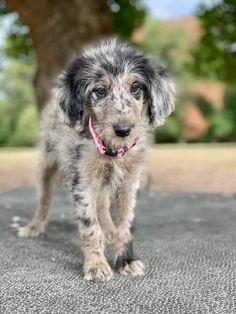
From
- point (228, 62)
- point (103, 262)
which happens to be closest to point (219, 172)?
point (228, 62)

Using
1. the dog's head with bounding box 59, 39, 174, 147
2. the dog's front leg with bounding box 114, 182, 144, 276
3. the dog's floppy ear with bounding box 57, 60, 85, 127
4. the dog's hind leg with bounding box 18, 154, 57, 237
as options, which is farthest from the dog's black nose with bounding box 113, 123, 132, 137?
the dog's hind leg with bounding box 18, 154, 57, 237

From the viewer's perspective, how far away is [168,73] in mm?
3682

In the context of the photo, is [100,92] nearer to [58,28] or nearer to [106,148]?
[106,148]

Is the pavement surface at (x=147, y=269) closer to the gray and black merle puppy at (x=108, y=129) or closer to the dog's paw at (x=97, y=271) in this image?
the dog's paw at (x=97, y=271)

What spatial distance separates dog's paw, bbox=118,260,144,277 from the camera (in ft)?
11.0

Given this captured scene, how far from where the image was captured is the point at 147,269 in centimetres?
346

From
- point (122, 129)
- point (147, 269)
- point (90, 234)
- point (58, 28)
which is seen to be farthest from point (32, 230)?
point (58, 28)

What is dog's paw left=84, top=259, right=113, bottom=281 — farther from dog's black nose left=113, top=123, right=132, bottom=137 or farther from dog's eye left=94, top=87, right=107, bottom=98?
dog's eye left=94, top=87, right=107, bottom=98

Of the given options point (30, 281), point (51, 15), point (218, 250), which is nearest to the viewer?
point (30, 281)

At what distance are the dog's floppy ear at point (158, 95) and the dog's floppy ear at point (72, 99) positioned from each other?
0.46 m

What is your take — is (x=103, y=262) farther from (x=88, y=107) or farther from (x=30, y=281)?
(x=88, y=107)

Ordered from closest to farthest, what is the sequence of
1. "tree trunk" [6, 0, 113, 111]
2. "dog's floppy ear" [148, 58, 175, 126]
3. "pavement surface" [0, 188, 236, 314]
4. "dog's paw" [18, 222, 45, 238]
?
"pavement surface" [0, 188, 236, 314]
"dog's floppy ear" [148, 58, 175, 126]
"dog's paw" [18, 222, 45, 238]
"tree trunk" [6, 0, 113, 111]

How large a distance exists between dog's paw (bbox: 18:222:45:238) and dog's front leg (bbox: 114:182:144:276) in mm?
1258

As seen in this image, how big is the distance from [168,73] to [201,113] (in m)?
28.7
